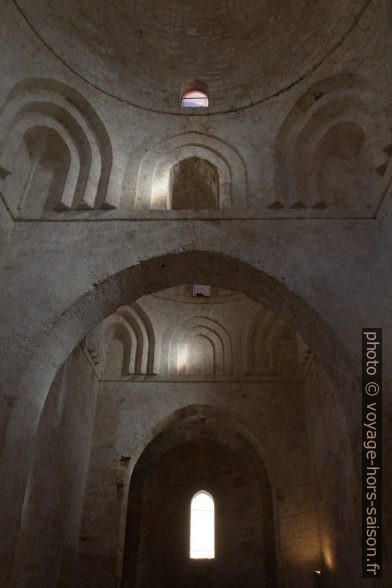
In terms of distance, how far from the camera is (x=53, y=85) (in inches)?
307

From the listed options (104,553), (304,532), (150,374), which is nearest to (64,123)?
(150,374)

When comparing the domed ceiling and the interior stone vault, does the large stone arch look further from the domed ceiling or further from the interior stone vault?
the domed ceiling

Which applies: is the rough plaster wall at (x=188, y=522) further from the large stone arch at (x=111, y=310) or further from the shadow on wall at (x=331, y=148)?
the shadow on wall at (x=331, y=148)

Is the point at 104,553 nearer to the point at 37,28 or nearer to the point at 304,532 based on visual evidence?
the point at 304,532

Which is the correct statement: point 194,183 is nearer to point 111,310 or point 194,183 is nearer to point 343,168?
point 343,168

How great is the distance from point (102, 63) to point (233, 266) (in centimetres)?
487

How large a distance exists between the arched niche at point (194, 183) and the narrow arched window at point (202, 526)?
916 cm

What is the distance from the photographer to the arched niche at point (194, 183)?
8.63 m

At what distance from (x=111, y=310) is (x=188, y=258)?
142 centimetres

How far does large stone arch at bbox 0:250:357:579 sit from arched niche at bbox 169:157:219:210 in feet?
6.22

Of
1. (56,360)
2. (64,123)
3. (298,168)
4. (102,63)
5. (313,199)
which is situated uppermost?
(102,63)

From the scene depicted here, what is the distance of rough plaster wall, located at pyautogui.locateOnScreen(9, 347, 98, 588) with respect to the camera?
24.3ft

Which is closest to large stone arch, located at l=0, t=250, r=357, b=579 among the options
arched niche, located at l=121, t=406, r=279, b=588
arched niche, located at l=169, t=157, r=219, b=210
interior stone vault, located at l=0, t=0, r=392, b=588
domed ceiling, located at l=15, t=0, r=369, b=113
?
interior stone vault, located at l=0, t=0, r=392, b=588

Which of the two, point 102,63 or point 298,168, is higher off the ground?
point 102,63
